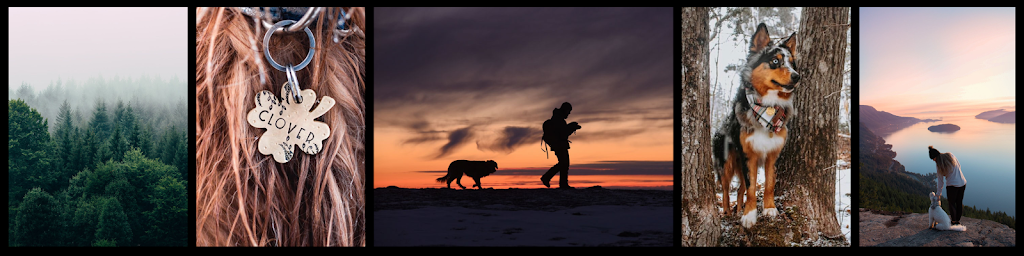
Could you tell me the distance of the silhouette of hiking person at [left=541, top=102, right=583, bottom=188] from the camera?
9.84 feet

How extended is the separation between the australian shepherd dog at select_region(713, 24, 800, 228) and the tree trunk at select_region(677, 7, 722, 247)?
101 mm

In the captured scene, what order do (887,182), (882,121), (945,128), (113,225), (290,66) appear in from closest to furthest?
(290,66) < (113,225) < (945,128) < (882,121) < (887,182)

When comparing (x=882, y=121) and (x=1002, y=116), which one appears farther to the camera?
(x=882, y=121)

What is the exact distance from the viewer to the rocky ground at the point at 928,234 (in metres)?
2.83

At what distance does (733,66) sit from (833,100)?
58 centimetres

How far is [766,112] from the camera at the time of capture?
2672mm

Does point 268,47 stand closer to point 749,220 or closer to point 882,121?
point 749,220

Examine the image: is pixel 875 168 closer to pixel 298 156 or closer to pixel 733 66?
pixel 733 66

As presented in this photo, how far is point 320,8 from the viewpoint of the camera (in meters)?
2.65

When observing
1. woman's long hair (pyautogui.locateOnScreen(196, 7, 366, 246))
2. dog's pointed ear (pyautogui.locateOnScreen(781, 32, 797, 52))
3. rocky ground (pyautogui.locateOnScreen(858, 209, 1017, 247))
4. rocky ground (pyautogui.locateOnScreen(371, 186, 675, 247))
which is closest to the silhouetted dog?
rocky ground (pyautogui.locateOnScreen(371, 186, 675, 247))

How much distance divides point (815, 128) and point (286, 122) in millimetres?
2910

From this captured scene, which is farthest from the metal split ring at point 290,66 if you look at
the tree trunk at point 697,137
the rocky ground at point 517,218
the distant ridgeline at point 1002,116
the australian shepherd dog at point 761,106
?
the distant ridgeline at point 1002,116

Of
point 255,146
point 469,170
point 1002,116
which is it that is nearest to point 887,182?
point 1002,116

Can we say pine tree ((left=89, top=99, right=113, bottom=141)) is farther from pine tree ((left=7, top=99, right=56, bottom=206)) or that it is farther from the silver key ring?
the silver key ring
